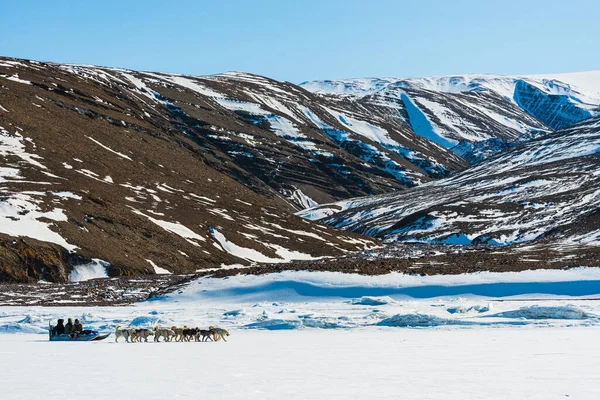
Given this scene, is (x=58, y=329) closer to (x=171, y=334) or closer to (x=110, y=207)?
(x=171, y=334)

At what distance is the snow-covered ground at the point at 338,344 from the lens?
16719mm

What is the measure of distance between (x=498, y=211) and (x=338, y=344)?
12904cm

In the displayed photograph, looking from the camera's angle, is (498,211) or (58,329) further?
(498,211)

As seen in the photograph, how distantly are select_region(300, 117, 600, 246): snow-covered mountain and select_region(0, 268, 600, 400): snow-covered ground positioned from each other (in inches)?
2200

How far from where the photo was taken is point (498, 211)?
15075cm

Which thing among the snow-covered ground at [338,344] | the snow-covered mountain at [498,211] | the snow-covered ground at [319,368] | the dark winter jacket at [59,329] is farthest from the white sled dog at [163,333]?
the snow-covered mountain at [498,211]

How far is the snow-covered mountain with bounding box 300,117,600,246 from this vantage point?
129375mm

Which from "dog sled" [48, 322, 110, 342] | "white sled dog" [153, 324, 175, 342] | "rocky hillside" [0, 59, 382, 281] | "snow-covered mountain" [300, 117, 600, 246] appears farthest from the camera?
"snow-covered mountain" [300, 117, 600, 246]

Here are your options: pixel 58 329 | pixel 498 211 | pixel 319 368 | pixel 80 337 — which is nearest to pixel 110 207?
pixel 58 329

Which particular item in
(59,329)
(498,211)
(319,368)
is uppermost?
(498,211)

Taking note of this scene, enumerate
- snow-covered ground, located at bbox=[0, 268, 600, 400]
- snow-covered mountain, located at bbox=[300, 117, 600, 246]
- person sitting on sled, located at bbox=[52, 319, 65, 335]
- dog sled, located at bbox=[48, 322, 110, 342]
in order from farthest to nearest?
snow-covered mountain, located at bbox=[300, 117, 600, 246]
person sitting on sled, located at bbox=[52, 319, 65, 335]
dog sled, located at bbox=[48, 322, 110, 342]
snow-covered ground, located at bbox=[0, 268, 600, 400]

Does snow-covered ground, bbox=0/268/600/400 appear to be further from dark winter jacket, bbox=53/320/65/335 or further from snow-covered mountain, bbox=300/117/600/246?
snow-covered mountain, bbox=300/117/600/246

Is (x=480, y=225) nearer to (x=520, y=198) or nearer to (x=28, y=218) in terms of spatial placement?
(x=520, y=198)

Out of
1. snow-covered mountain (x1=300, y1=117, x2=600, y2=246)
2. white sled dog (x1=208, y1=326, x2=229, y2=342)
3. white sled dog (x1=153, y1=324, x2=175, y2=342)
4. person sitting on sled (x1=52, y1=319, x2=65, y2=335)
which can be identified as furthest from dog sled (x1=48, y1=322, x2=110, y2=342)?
snow-covered mountain (x1=300, y1=117, x2=600, y2=246)
